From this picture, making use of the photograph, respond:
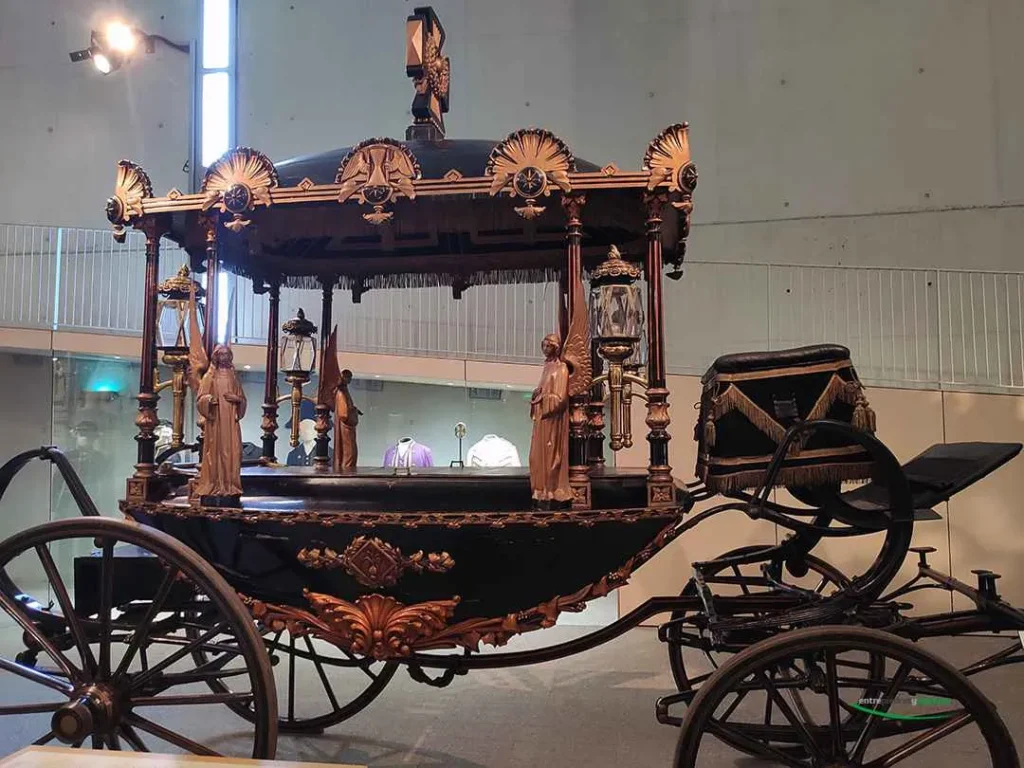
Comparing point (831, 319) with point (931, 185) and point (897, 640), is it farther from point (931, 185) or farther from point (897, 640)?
point (897, 640)

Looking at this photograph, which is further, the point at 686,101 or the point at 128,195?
the point at 686,101

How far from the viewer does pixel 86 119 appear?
729cm

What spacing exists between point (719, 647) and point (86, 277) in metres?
6.65

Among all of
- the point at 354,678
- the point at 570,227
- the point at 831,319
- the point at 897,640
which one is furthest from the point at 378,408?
the point at 897,640

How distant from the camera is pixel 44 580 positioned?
5566 millimetres

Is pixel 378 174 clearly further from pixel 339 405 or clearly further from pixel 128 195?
pixel 339 405

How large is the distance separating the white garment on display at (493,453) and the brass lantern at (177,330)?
2733 millimetres

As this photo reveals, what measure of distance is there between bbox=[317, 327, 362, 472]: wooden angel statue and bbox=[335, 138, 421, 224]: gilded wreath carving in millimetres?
1251

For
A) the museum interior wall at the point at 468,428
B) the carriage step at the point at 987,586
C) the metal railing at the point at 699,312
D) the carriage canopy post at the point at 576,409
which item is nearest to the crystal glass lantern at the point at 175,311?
the carriage canopy post at the point at 576,409

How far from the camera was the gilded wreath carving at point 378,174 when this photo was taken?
205 centimetres

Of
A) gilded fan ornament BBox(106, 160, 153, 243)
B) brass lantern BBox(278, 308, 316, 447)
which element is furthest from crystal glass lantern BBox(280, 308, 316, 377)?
gilded fan ornament BBox(106, 160, 153, 243)

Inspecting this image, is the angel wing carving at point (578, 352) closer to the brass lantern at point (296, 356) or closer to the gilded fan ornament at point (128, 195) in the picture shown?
the gilded fan ornament at point (128, 195)

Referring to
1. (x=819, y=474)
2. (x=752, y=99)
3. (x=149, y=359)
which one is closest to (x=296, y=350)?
(x=149, y=359)

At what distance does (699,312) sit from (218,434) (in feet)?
14.7
